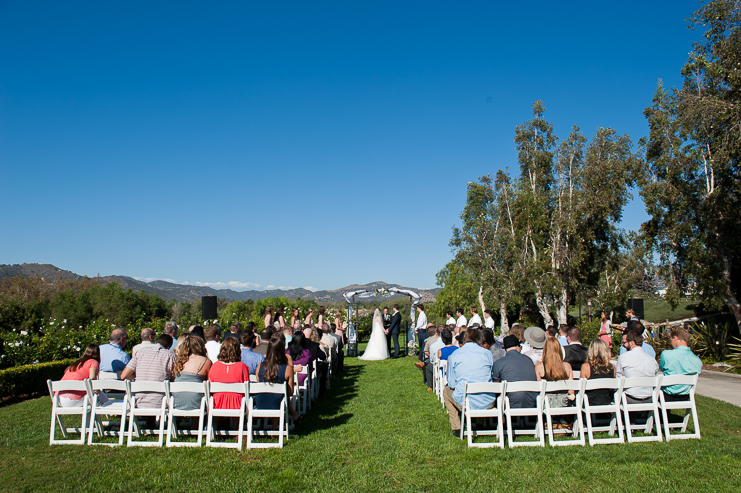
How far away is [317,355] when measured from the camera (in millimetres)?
8289

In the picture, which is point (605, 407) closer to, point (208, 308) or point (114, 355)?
point (114, 355)

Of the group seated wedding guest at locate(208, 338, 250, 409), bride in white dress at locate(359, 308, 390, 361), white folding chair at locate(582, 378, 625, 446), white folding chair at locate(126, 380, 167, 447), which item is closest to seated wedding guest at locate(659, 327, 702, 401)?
white folding chair at locate(582, 378, 625, 446)

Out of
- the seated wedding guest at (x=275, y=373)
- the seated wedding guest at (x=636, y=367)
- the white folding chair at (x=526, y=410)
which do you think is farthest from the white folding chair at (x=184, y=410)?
the seated wedding guest at (x=636, y=367)

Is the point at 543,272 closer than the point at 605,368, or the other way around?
the point at 605,368

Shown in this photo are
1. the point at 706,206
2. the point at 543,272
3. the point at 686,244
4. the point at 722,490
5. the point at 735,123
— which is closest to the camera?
the point at 722,490

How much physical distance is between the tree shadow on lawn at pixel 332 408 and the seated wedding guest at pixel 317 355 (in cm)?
24

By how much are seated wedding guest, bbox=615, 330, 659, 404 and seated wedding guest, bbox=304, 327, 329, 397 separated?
4.72m

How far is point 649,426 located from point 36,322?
31657 mm

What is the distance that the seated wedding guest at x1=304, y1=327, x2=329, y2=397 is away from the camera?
27.2ft

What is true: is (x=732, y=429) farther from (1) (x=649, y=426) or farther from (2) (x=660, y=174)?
(2) (x=660, y=174)

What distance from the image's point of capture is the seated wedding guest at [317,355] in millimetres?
8281

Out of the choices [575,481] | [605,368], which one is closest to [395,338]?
[605,368]

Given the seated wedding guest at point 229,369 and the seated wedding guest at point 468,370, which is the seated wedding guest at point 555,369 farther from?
the seated wedding guest at point 229,369

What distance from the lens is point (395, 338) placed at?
15.2 m
